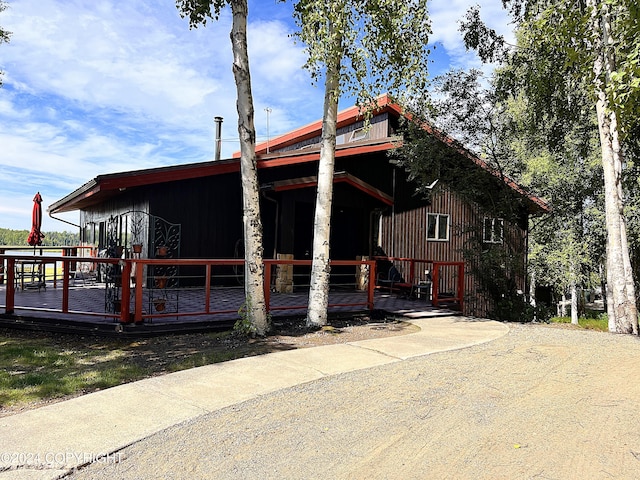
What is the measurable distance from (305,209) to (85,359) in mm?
7853

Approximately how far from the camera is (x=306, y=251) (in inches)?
491

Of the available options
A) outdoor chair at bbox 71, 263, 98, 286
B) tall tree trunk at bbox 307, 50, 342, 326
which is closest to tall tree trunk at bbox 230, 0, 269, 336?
tall tree trunk at bbox 307, 50, 342, 326

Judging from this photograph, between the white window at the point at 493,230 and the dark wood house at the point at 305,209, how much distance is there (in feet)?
0.10

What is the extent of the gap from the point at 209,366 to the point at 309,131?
1362cm

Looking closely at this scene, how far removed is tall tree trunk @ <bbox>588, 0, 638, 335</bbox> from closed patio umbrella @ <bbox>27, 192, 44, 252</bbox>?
14072 mm

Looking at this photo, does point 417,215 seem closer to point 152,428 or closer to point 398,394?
point 398,394

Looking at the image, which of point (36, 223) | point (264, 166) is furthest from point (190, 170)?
point (36, 223)

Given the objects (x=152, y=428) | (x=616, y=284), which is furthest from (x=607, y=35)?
(x=152, y=428)

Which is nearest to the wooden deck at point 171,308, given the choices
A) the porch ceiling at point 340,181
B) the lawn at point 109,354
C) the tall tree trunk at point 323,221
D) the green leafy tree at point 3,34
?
the lawn at point 109,354

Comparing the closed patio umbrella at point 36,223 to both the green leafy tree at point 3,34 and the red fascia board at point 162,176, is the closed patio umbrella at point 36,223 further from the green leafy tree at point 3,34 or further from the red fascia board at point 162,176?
the green leafy tree at point 3,34

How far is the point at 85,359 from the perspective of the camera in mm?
5320

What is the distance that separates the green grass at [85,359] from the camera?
4252 mm

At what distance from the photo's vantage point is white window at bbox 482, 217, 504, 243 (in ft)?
45.2

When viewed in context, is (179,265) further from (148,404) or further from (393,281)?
(148,404)
